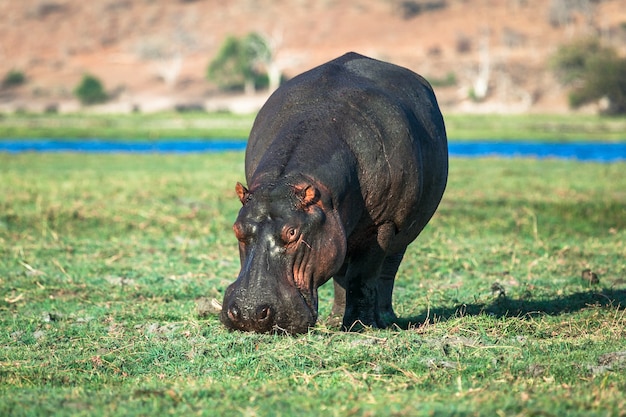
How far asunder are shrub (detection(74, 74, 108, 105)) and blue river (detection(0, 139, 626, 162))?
2416cm

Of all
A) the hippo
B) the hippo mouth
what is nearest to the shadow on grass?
the hippo

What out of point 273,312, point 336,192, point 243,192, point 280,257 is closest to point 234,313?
point 273,312

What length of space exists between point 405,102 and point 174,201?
8553 millimetres

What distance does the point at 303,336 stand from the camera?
597 centimetres

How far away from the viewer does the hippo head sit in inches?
227

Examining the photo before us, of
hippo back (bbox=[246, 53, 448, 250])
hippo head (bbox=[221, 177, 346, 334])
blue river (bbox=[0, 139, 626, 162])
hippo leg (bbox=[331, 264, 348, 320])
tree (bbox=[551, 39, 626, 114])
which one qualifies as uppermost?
tree (bbox=[551, 39, 626, 114])

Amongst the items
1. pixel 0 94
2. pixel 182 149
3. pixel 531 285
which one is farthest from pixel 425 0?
pixel 531 285

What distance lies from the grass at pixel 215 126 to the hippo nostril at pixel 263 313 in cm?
3146

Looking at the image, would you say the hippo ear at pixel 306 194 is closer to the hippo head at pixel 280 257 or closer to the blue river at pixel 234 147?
the hippo head at pixel 280 257

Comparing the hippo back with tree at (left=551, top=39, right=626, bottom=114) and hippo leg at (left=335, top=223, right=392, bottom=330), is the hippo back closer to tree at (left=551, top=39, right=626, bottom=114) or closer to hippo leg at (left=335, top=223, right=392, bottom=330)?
hippo leg at (left=335, top=223, right=392, bottom=330)

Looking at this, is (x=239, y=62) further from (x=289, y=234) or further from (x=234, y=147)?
(x=289, y=234)

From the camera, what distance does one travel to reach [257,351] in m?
5.84

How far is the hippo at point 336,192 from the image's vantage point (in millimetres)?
5824

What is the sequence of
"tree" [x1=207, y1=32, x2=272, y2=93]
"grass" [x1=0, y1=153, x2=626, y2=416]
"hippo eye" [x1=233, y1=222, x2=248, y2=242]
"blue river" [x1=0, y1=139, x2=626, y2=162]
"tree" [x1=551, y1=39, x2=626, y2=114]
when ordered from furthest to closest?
"tree" [x1=207, y1=32, x2=272, y2=93], "tree" [x1=551, y1=39, x2=626, y2=114], "blue river" [x1=0, y1=139, x2=626, y2=162], "hippo eye" [x1=233, y1=222, x2=248, y2=242], "grass" [x1=0, y1=153, x2=626, y2=416]
